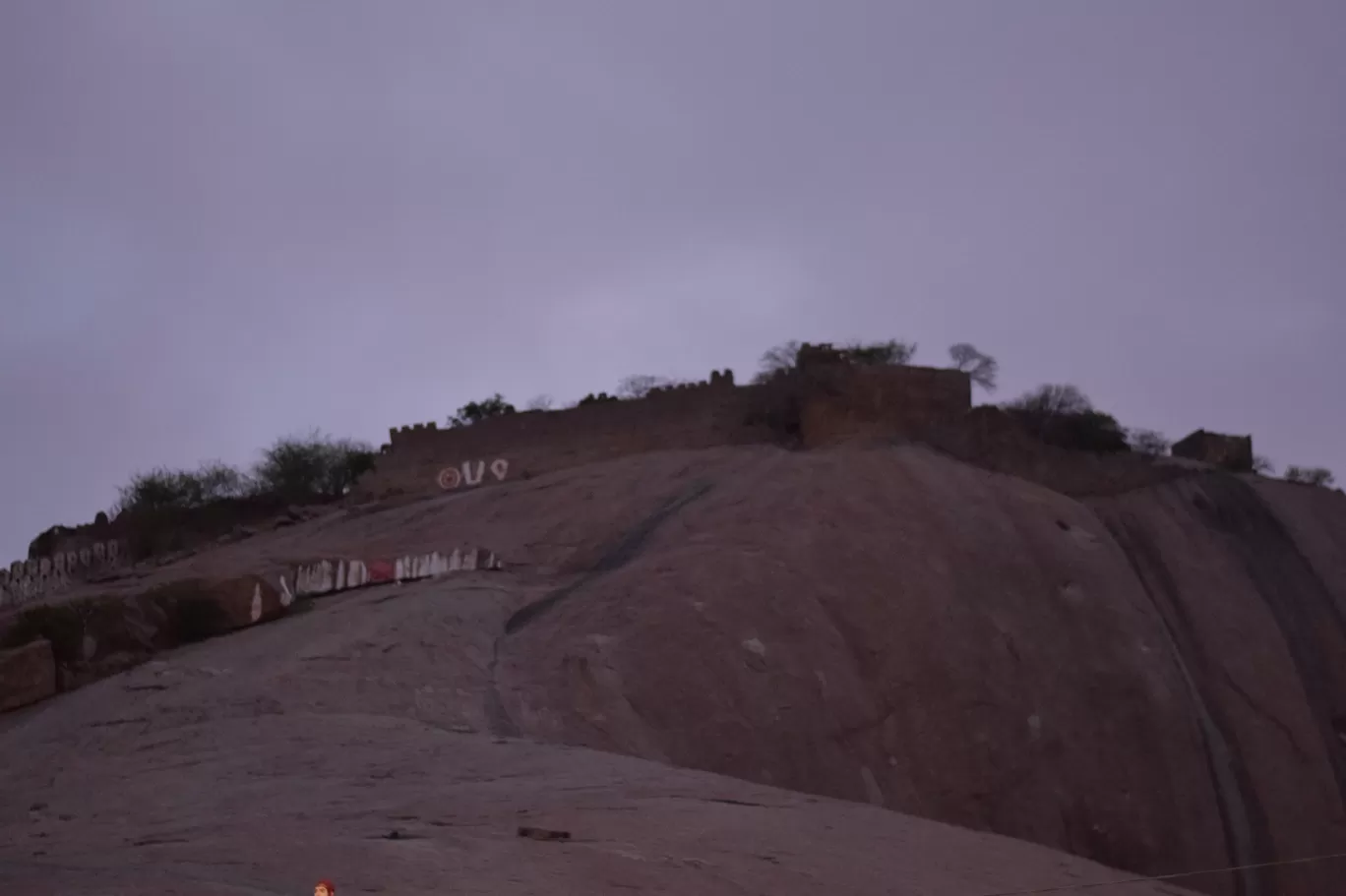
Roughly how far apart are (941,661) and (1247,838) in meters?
5.49

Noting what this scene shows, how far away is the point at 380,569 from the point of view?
18797mm

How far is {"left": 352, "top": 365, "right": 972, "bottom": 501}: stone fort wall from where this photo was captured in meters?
23.7

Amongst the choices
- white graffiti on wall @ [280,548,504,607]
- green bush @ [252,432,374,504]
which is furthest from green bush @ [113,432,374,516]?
white graffiti on wall @ [280,548,504,607]

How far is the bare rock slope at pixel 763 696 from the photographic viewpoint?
7926 mm

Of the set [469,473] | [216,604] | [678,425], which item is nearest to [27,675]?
[216,604]

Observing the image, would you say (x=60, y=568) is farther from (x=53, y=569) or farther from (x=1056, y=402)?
(x=1056, y=402)

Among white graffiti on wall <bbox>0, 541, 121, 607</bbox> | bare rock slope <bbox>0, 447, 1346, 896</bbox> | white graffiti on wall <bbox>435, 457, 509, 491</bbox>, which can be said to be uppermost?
white graffiti on wall <bbox>435, 457, 509, 491</bbox>

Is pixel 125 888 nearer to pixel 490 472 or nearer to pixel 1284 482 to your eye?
pixel 490 472

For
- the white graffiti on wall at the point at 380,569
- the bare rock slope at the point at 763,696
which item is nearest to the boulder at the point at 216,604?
the bare rock slope at the point at 763,696

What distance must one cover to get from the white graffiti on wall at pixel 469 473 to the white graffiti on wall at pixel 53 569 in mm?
8163

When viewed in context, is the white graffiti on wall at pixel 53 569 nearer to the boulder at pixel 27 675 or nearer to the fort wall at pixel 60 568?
the fort wall at pixel 60 568

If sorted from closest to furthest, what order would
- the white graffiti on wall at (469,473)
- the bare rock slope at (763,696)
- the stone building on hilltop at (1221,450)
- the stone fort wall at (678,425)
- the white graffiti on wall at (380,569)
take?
the bare rock slope at (763,696)
the white graffiti on wall at (380,569)
the stone fort wall at (678,425)
the white graffiti on wall at (469,473)
the stone building on hilltop at (1221,450)

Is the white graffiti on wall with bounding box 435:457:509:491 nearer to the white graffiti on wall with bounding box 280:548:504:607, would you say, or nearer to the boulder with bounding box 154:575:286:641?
the white graffiti on wall with bounding box 280:548:504:607

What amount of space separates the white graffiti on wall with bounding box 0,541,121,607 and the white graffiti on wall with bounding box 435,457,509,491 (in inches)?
321
